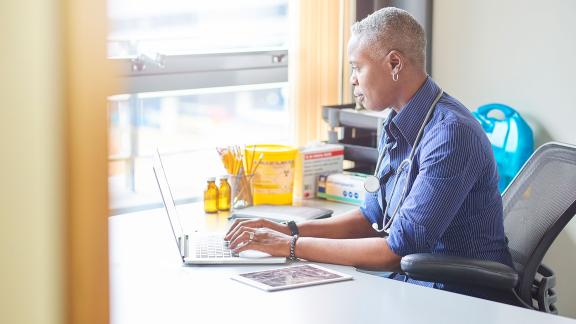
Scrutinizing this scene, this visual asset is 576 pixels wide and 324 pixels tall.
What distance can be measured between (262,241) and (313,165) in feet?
2.74

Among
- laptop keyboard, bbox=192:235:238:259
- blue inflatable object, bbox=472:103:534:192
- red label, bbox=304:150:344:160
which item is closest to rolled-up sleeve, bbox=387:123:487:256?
laptop keyboard, bbox=192:235:238:259

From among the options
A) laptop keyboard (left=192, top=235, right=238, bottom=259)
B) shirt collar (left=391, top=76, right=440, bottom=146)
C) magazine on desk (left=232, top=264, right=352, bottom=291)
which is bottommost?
magazine on desk (left=232, top=264, right=352, bottom=291)

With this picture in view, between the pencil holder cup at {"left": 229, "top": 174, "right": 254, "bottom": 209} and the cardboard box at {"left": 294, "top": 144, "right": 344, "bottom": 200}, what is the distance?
0.24 metres

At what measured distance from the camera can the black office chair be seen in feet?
6.20

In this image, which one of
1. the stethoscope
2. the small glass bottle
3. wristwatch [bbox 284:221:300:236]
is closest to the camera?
the stethoscope

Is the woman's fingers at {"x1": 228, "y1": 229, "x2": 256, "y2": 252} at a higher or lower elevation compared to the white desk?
higher

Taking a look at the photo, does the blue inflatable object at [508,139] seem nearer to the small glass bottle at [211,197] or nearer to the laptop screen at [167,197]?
the small glass bottle at [211,197]

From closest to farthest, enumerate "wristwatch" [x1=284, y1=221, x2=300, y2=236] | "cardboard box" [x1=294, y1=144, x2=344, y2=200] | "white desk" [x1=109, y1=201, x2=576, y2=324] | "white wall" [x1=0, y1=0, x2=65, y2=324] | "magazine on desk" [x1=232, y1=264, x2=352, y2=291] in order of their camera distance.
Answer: "white wall" [x1=0, y1=0, x2=65, y2=324] → "white desk" [x1=109, y1=201, x2=576, y2=324] → "magazine on desk" [x1=232, y1=264, x2=352, y2=291] → "wristwatch" [x1=284, y1=221, x2=300, y2=236] → "cardboard box" [x1=294, y1=144, x2=344, y2=200]

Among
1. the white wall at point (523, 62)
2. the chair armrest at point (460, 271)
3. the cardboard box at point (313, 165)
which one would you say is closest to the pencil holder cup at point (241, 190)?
the cardboard box at point (313, 165)

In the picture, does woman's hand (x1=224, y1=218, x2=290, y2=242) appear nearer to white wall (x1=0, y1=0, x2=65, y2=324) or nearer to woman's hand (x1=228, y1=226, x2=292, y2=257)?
woman's hand (x1=228, y1=226, x2=292, y2=257)

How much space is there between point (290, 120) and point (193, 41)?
21.9 inches

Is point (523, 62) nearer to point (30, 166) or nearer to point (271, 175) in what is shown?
point (271, 175)

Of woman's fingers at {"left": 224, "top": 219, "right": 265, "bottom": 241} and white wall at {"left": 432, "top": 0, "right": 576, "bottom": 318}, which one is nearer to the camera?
woman's fingers at {"left": 224, "top": 219, "right": 265, "bottom": 241}

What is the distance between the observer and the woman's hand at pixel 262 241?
201 cm
